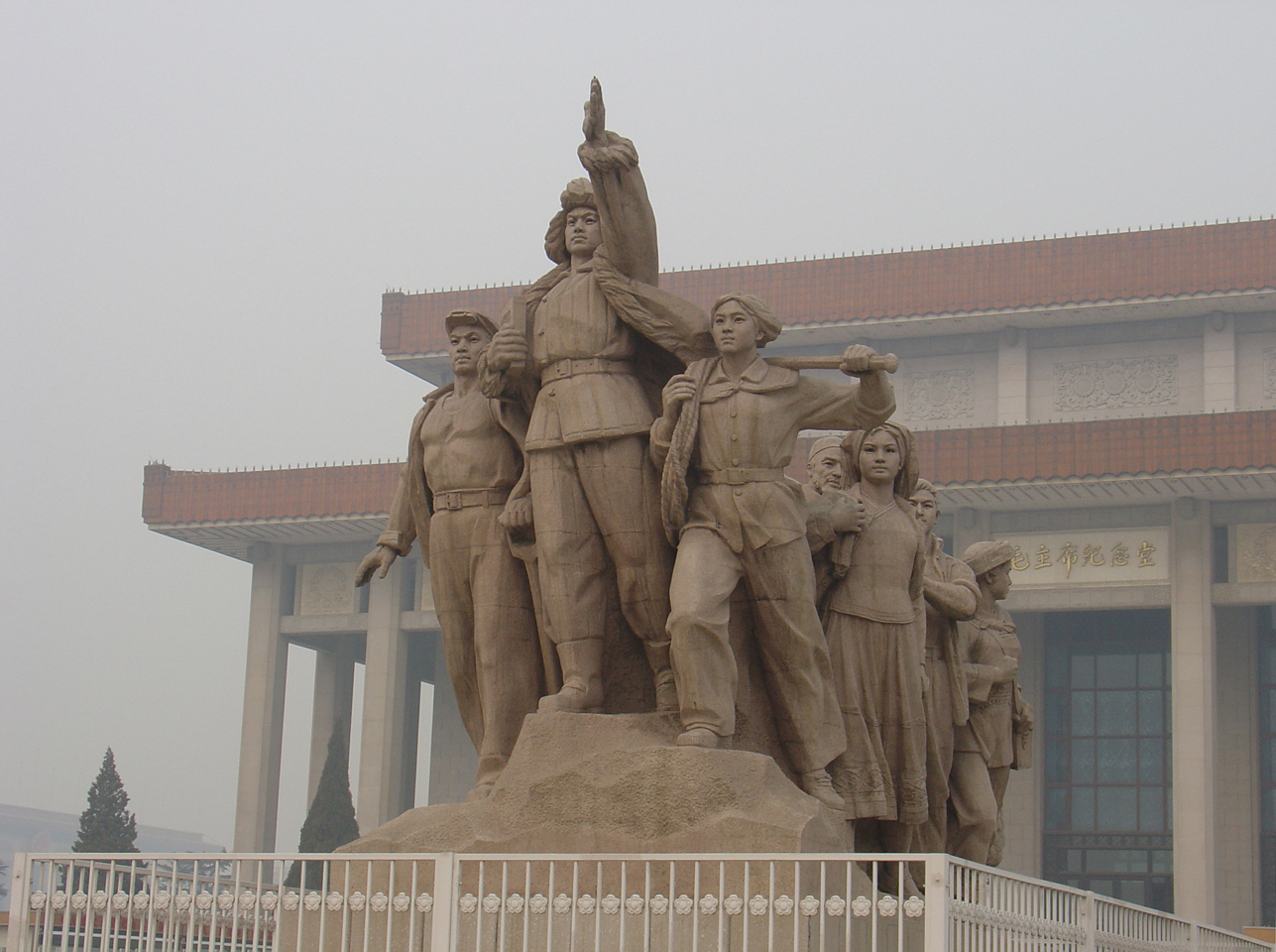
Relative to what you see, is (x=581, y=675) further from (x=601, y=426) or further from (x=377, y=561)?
(x=377, y=561)

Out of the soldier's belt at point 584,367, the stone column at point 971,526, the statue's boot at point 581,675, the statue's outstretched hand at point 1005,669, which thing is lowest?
the statue's boot at point 581,675

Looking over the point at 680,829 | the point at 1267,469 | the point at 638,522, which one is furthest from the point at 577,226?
the point at 1267,469

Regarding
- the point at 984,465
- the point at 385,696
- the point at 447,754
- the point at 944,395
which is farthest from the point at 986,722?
the point at 447,754

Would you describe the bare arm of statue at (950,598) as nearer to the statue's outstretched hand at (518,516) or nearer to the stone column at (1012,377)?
the statue's outstretched hand at (518,516)

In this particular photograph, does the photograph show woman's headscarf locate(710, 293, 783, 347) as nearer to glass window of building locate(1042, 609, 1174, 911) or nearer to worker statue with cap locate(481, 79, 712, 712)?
worker statue with cap locate(481, 79, 712, 712)

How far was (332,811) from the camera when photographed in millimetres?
22672

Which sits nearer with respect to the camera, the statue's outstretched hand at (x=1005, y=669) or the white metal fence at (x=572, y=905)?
the white metal fence at (x=572, y=905)

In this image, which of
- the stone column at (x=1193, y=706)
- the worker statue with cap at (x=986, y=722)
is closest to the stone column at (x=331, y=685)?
the stone column at (x=1193, y=706)

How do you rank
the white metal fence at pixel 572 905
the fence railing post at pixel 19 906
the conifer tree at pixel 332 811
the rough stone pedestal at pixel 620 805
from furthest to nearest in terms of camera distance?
the conifer tree at pixel 332 811
the rough stone pedestal at pixel 620 805
the fence railing post at pixel 19 906
the white metal fence at pixel 572 905

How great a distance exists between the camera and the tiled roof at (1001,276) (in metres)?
22.6

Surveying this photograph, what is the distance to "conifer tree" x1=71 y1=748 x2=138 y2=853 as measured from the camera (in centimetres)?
2191

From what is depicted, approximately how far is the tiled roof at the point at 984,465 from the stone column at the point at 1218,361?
4096 millimetres

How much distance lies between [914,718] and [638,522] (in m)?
1.24

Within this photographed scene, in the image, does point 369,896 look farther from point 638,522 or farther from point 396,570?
point 396,570
